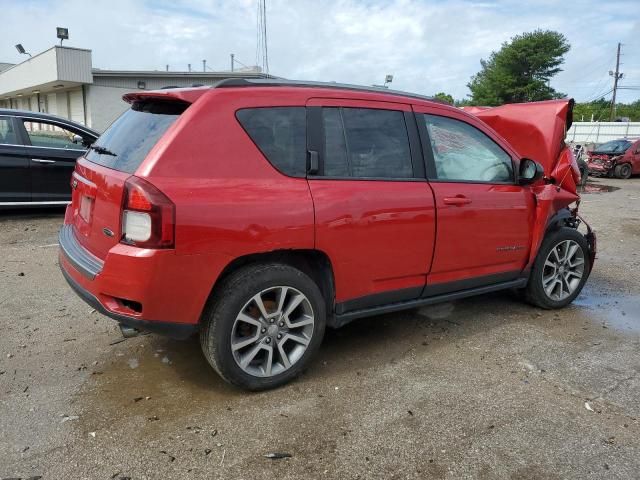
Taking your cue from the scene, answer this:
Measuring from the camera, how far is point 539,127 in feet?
17.2

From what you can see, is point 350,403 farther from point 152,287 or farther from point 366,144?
point 366,144

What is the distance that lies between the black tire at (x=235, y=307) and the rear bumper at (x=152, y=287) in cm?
9

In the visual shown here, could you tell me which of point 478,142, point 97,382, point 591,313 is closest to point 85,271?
point 97,382

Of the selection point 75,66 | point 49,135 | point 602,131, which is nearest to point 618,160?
point 602,131

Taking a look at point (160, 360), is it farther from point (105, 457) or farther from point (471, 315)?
point (471, 315)

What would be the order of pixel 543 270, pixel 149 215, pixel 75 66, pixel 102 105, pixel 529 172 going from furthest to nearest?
pixel 102 105, pixel 75 66, pixel 543 270, pixel 529 172, pixel 149 215

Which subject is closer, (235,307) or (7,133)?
(235,307)

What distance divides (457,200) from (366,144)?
2.76 ft

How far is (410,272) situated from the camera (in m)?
3.77

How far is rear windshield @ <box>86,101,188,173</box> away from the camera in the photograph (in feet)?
10.1

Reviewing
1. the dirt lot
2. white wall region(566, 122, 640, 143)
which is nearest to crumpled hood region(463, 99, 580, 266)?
the dirt lot

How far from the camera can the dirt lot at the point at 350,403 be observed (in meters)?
2.66

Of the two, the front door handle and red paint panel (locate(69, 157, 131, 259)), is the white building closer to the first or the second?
the front door handle

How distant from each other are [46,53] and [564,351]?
26172 mm
